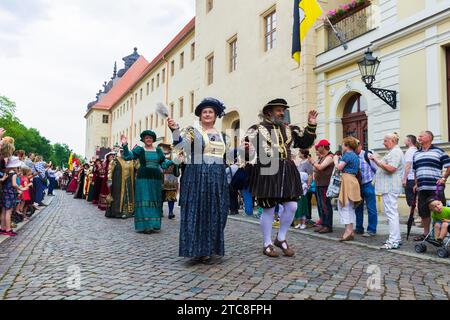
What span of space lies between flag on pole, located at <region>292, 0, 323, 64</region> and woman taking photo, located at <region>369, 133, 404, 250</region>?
7.78m

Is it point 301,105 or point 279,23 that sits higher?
point 279,23

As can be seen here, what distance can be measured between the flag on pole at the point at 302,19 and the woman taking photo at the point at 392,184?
7.78 m

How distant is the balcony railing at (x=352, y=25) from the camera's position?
12.2m

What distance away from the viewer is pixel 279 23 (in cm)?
1596

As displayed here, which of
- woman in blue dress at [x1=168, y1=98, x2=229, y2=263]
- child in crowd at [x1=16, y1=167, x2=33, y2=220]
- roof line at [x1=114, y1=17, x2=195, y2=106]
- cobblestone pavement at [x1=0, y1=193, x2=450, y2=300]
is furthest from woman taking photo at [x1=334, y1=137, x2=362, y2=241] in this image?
roof line at [x1=114, y1=17, x2=195, y2=106]

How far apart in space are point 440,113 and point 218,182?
7230 mm

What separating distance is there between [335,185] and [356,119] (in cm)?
616

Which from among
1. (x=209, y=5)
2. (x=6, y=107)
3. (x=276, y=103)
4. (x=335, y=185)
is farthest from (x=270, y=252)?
(x=6, y=107)

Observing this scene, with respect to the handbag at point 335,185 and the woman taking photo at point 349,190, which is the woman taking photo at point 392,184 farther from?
the handbag at point 335,185

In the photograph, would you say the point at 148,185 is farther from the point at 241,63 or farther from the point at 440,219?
the point at 241,63

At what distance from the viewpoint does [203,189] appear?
4.72 m
